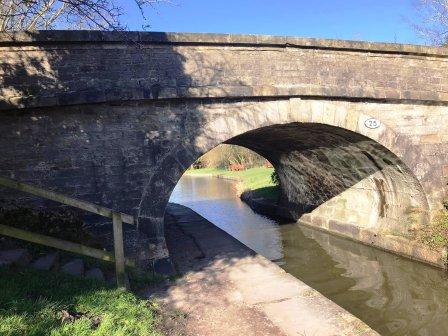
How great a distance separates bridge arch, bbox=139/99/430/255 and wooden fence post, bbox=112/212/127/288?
155 centimetres

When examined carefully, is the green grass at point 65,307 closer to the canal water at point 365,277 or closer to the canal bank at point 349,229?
the canal water at point 365,277

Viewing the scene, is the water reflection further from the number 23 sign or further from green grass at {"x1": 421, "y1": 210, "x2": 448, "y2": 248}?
the number 23 sign

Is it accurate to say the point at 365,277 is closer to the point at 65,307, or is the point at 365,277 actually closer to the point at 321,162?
the point at 321,162

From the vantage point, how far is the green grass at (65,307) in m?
3.29

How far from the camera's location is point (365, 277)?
26.3 ft

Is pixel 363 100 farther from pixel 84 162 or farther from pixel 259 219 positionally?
pixel 259 219

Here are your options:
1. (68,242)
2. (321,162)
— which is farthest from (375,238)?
(68,242)

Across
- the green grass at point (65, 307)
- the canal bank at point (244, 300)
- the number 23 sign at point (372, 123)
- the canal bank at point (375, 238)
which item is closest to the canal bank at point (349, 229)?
the canal bank at point (375, 238)

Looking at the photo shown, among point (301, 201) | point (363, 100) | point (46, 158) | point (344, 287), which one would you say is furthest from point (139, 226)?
point (301, 201)

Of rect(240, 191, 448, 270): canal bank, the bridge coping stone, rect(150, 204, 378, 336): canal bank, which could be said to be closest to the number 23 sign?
the bridge coping stone

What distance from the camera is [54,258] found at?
5.11 metres

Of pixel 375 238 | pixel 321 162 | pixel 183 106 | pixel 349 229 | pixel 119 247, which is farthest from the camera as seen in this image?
pixel 321 162

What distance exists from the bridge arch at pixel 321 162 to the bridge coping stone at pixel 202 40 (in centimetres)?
112

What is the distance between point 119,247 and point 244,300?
5.81ft
